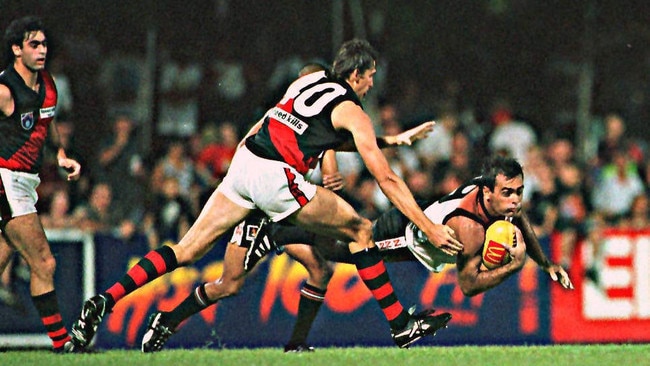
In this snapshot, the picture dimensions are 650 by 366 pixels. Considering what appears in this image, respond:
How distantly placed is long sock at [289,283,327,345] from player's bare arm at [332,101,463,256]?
1.75m

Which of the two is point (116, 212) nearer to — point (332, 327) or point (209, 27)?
point (332, 327)

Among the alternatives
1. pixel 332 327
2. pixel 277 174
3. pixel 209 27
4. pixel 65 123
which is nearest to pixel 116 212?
pixel 65 123

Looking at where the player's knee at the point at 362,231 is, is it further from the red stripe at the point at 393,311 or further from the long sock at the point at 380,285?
the red stripe at the point at 393,311

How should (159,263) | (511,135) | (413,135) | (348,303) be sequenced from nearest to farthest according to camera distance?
(159,263) < (413,135) < (348,303) < (511,135)

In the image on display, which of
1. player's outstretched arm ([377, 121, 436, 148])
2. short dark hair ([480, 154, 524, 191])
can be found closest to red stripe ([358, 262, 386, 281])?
player's outstretched arm ([377, 121, 436, 148])

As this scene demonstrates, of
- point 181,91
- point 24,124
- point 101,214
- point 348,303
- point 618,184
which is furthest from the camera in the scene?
point 181,91

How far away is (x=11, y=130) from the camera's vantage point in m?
10.9

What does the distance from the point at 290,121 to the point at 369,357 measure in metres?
1.89

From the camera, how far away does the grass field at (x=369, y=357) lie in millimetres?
10414

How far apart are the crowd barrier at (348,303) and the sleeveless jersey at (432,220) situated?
281 centimetres

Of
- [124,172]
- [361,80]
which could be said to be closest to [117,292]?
[361,80]

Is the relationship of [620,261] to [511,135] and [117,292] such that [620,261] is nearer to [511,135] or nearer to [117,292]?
[511,135]

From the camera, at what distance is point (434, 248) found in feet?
36.1

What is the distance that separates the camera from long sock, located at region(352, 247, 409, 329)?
35.0 ft
